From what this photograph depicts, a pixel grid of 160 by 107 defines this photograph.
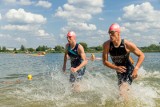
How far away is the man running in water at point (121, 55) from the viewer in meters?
7.64

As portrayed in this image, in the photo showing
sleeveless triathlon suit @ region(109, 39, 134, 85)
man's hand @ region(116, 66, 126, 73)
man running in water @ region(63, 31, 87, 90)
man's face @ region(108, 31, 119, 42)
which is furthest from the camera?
man running in water @ region(63, 31, 87, 90)

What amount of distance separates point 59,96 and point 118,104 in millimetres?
2968

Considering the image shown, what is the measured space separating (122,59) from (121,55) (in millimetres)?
173

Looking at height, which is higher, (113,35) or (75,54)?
(113,35)

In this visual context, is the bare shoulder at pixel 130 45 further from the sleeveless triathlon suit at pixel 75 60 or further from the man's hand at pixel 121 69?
the sleeveless triathlon suit at pixel 75 60

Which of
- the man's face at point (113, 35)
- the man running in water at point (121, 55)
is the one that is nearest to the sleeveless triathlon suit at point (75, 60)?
the man running in water at point (121, 55)

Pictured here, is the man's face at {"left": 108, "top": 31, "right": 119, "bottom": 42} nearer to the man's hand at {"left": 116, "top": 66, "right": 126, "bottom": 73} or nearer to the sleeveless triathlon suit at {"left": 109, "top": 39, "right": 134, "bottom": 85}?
the sleeveless triathlon suit at {"left": 109, "top": 39, "right": 134, "bottom": 85}

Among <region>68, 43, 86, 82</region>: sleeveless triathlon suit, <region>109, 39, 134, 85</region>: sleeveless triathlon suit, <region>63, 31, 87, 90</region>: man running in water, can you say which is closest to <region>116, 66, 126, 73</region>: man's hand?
<region>109, 39, 134, 85</region>: sleeveless triathlon suit

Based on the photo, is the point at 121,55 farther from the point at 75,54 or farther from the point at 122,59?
the point at 75,54

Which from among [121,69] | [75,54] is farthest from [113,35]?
[75,54]

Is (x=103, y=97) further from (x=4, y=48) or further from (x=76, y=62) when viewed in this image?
(x=4, y=48)

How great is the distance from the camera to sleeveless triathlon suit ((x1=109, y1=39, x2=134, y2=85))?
7918mm

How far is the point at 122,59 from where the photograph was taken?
26.9 feet

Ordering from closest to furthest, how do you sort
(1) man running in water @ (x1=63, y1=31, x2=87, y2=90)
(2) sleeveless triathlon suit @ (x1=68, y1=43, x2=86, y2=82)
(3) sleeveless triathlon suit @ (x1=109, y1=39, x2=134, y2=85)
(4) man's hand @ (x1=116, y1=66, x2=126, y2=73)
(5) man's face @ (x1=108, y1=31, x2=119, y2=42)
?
(5) man's face @ (x1=108, y1=31, x2=119, y2=42)
(3) sleeveless triathlon suit @ (x1=109, y1=39, x2=134, y2=85)
(4) man's hand @ (x1=116, y1=66, x2=126, y2=73)
(1) man running in water @ (x1=63, y1=31, x2=87, y2=90)
(2) sleeveless triathlon suit @ (x1=68, y1=43, x2=86, y2=82)
